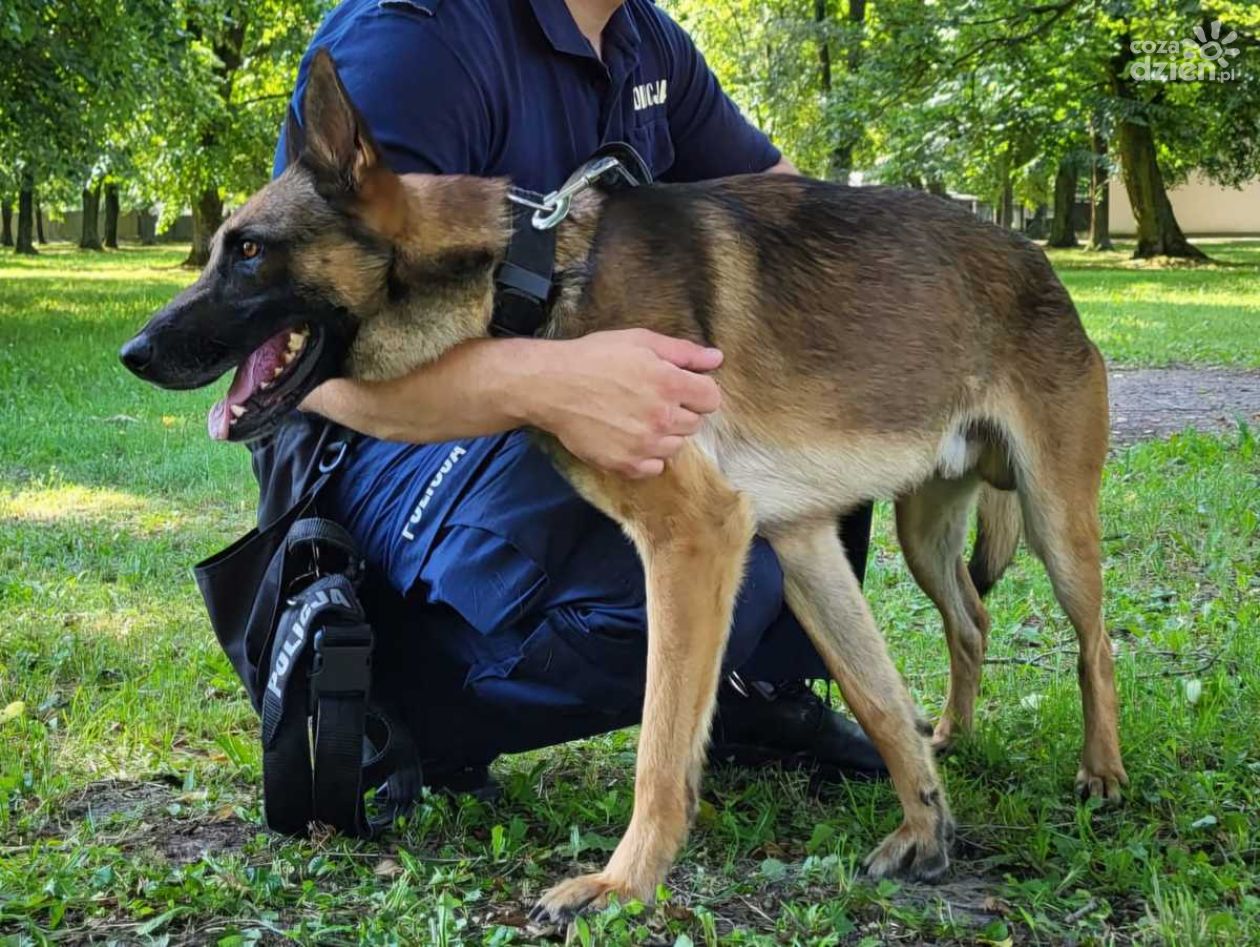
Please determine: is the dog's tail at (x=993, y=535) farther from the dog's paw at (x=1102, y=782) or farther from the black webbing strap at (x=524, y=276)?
the black webbing strap at (x=524, y=276)

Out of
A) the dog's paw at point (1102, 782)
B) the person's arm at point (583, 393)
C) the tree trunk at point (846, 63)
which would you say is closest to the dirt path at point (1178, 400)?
the dog's paw at point (1102, 782)

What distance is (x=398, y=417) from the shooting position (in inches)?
107

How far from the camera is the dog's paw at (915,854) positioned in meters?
2.69

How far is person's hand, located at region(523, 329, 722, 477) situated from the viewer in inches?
97.2

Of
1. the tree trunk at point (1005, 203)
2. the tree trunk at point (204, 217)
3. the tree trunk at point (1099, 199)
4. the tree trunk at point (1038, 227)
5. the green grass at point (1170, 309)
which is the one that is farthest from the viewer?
the tree trunk at point (1038, 227)

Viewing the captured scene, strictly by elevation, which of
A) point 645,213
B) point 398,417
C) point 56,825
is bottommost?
point 56,825

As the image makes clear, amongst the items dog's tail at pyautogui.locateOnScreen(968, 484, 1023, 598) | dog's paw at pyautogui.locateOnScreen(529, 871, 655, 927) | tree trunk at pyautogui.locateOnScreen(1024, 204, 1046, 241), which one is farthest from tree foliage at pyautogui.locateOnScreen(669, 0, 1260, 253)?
dog's paw at pyautogui.locateOnScreen(529, 871, 655, 927)

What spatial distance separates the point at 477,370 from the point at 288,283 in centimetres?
40

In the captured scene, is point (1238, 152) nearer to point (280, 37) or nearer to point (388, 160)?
point (280, 37)

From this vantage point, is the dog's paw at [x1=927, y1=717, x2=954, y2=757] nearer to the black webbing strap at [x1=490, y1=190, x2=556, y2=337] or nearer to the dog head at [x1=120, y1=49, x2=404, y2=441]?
the black webbing strap at [x1=490, y1=190, x2=556, y2=337]

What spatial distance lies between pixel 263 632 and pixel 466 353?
0.82 meters

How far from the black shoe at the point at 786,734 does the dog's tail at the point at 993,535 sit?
59 centimetres

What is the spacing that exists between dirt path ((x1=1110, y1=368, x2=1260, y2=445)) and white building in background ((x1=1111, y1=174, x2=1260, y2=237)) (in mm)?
42473

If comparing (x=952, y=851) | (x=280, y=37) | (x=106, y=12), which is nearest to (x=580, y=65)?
(x=952, y=851)
